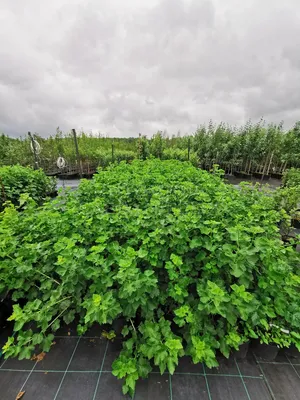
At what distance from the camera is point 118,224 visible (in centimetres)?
166

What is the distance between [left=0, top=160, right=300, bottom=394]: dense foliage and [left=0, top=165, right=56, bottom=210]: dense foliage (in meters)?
2.20

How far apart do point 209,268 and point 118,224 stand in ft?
2.67

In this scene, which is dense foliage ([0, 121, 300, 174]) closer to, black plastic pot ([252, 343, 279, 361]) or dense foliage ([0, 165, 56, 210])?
dense foliage ([0, 165, 56, 210])

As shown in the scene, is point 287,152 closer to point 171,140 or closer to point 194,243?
point 171,140

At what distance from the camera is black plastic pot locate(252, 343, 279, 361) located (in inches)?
61.7

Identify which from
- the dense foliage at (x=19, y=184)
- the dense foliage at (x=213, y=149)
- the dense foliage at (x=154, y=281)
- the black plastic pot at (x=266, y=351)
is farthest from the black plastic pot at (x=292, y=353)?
the dense foliage at (x=213, y=149)

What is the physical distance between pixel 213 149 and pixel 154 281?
448 inches

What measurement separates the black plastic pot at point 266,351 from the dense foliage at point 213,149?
27.9 ft

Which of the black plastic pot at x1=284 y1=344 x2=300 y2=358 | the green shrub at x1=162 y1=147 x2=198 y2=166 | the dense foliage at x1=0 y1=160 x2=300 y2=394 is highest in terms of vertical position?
the green shrub at x1=162 y1=147 x2=198 y2=166

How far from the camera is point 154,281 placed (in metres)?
1.20

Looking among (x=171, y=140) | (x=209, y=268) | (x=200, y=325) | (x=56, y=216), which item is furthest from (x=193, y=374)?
(x=171, y=140)

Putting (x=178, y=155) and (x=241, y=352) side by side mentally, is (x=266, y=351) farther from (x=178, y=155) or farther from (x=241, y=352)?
(x=178, y=155)

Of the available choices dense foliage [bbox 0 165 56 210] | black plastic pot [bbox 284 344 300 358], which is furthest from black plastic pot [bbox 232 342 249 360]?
dense foliage [bbox 0 165 56 210]

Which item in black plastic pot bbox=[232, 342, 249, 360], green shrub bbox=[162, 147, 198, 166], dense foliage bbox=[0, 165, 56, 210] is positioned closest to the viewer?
black plastic pot bbox=[232, 342, 249, 360]
